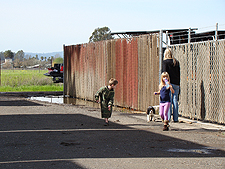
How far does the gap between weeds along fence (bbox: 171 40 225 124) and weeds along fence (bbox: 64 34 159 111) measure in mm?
1223

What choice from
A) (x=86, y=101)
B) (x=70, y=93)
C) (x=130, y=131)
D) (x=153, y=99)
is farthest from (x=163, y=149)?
(x=70, y=93)

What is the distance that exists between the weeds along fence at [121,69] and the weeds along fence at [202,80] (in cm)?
122

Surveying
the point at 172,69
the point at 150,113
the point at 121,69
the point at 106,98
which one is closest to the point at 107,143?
the point at 106,98

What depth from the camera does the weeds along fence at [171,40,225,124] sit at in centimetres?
973

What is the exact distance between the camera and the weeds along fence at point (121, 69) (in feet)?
41.8

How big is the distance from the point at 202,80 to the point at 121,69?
496 cm

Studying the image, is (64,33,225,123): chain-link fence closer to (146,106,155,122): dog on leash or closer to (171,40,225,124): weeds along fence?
(171,40,225,124): weeds along fence

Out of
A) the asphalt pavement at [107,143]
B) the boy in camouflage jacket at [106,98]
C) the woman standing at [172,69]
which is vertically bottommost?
the asphalt pavement at [107,143]

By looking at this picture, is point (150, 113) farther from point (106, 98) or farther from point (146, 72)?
point (146, 72)

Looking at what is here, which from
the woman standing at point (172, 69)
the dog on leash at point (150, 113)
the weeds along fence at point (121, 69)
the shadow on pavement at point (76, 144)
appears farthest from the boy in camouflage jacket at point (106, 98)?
the weeds along fence at point (121, 69)

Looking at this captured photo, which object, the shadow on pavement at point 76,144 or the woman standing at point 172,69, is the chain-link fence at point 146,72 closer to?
the woman standing at point 172,69

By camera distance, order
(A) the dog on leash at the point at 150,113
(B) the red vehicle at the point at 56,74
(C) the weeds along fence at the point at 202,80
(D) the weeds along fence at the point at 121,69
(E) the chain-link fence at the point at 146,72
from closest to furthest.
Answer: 1. (C) the weeds along fence at the point at 202,80
2. (E) the chain-link fence at the point at 146,72
3. (A) the dog on leash at the point at 150,113
4. (D) the weeds along fence at the point at 121,69
5. (B) the red vehicle at the point at 56,74

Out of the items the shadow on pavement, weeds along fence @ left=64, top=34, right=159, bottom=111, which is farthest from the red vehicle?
the shadow on pavement

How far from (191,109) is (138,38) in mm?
3737
